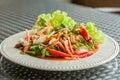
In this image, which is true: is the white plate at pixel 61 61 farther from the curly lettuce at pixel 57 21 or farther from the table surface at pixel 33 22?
the curly lettuce at pixel 57 21

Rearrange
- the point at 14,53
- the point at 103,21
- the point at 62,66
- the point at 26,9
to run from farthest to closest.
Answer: the point at 26,9 < the point at 103,21 < the point at 14,53 < the point at 62,66

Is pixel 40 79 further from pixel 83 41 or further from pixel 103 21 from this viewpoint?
pixel 103 21

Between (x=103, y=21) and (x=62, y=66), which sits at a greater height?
(x=103, y=21)

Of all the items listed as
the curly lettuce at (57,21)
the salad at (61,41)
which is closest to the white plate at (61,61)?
the salad at (61,41)

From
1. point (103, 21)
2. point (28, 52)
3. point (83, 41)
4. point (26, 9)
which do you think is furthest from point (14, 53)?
point (26, 9)

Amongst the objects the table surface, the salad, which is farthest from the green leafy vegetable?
the table surface

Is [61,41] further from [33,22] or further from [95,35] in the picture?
[33,22]

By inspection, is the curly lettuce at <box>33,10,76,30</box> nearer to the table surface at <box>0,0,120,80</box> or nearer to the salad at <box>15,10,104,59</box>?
the salad at <box>15,10,104,59</box>
